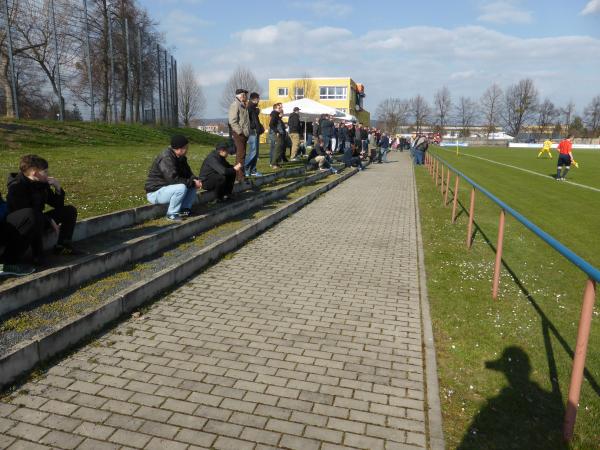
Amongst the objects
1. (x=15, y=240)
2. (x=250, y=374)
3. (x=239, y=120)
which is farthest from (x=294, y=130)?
(x=250, y=374)

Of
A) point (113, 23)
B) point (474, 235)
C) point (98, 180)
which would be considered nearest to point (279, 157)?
point (98, 180)

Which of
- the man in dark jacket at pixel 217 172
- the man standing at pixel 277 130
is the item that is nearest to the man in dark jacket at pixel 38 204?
the man in dark jacket at pixel 217 172

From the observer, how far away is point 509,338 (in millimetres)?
4551

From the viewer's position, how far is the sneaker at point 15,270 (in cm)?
441

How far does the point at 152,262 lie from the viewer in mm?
5852

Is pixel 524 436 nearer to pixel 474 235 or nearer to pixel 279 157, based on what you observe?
pixel 474 235

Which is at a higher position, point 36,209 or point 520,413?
point 36,209

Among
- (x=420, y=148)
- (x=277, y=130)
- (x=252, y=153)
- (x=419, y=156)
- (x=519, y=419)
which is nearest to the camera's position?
(x=519, y=419)

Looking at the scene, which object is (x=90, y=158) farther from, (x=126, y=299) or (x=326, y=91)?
(x=326, y=91)

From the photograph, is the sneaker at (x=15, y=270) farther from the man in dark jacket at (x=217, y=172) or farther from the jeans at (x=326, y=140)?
the jeans at (x=326, y=140)

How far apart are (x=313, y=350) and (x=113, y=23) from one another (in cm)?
2861

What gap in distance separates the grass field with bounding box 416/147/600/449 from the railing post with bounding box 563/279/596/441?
0.51ft

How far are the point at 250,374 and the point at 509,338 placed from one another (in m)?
2.64

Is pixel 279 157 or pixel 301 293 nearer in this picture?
pixel 301 293
